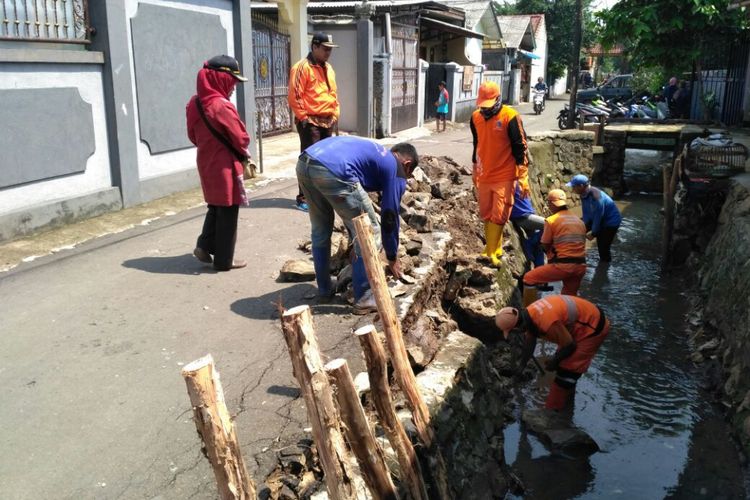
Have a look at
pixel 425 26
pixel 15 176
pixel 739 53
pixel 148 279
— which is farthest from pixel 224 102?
pixel 425 26

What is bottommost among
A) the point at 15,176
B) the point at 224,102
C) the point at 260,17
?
the point at 15,176

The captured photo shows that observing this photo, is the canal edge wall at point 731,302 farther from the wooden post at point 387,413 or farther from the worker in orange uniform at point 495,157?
the wooden post at point 387,413

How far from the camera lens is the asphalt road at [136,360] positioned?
326cm

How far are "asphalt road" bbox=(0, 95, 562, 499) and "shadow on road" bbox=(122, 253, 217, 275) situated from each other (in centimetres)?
2

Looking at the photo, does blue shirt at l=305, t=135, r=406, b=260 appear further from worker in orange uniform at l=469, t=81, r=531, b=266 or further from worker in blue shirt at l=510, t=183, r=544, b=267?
worker in blue shirt at l=510, t=183, r=544, b=267

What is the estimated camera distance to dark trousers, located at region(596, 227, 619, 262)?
9.70 metres

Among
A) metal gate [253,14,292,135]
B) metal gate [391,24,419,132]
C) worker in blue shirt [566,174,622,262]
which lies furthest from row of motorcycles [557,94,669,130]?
worker in blue shirt [566,174,622,262]

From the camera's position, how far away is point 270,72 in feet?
49.1

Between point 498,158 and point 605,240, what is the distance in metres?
3.78

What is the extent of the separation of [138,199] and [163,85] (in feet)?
5.18

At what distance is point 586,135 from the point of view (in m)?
14.7

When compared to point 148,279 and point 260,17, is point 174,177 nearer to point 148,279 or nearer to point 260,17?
point 148,279

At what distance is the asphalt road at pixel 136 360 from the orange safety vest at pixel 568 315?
161cm

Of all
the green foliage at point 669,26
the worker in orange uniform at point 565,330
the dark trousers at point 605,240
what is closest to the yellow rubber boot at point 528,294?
the worker in orange uniform at point 565,330
